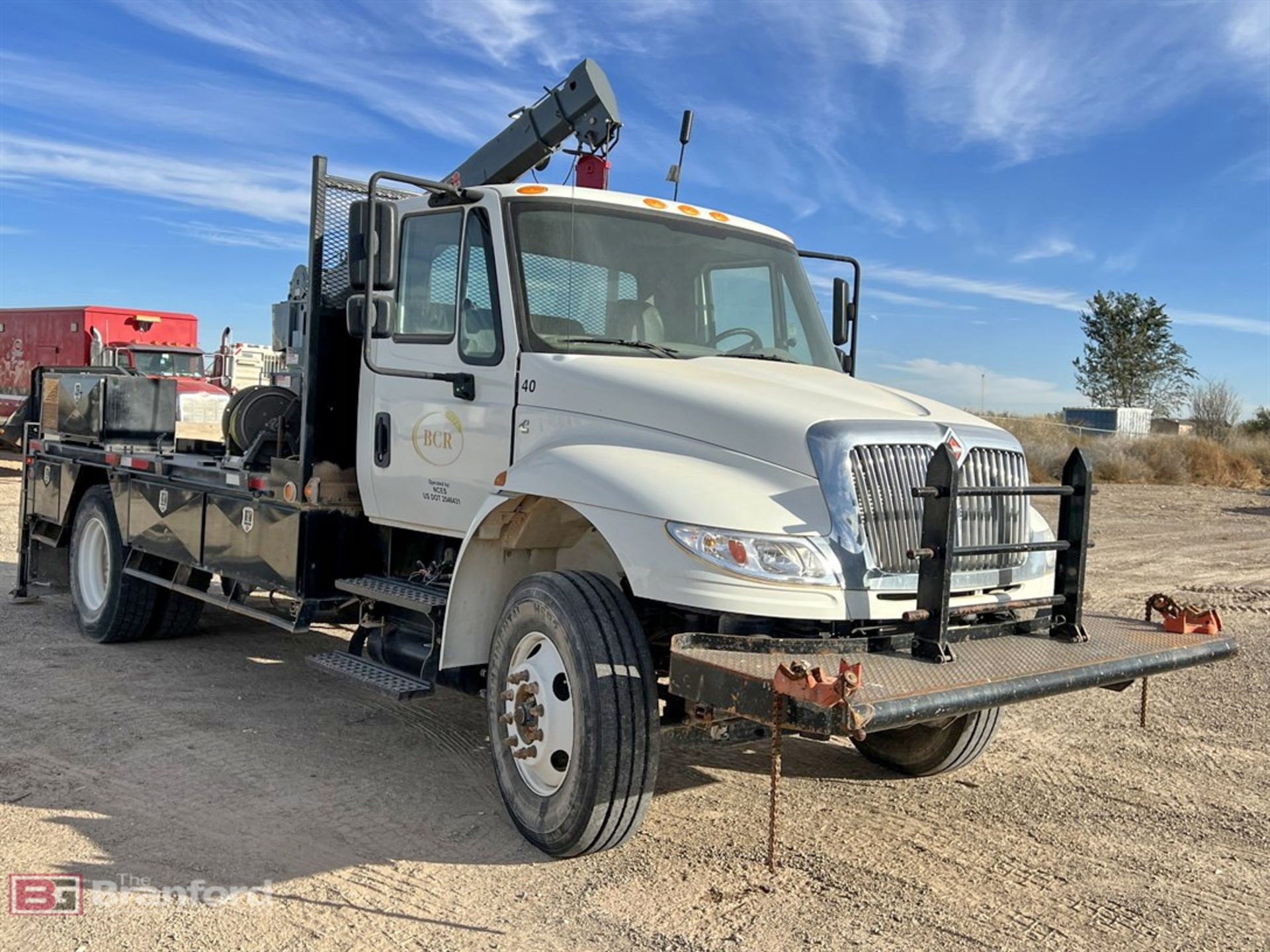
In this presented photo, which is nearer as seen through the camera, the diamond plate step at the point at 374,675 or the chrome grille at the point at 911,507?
the chrome grille at the point at 911,507

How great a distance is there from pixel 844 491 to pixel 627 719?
1.10 m

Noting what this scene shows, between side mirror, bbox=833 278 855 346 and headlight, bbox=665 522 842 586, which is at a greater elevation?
side mirror, bbox=833 278 855 346

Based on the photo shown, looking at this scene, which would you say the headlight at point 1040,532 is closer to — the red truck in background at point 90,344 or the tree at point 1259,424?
the red truck in background at point 90,344

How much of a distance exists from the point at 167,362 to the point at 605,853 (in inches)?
760

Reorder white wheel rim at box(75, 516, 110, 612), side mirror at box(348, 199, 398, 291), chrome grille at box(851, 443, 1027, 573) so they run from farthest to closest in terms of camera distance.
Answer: white wheel rim at box(75, 516, 110, 612)
side mirror at box(348, 199, 398, 291)
chrome grille at box(851, 443, 1027, 573)

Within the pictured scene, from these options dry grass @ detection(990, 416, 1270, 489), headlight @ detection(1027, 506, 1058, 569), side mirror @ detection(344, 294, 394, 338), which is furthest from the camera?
dry grass @ detection(990, 416, 1270, 489)

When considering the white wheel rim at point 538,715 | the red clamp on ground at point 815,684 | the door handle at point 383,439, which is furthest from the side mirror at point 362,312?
the red clamp on ground at point 815,684

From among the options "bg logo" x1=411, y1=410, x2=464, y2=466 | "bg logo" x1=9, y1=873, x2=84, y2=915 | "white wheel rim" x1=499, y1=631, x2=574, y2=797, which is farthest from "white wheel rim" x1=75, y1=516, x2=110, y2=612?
"white wheel rim" x1=499, y1=631, x2=574, y2=797

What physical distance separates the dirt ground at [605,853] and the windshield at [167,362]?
1510 centimetres

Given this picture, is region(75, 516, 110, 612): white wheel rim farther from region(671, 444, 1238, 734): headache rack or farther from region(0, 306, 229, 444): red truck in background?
region(0, 306, 229, 444): red truck in background

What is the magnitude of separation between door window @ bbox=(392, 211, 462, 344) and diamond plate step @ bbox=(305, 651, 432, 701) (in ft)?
5.21

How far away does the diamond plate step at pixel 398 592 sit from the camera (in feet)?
16.4

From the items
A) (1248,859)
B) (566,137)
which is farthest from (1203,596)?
(566,137)

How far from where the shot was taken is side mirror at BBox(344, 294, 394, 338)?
497 cm
